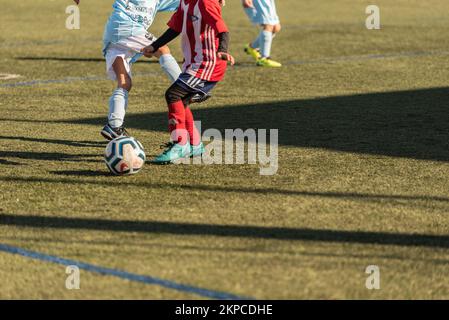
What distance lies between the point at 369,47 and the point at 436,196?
1112cm

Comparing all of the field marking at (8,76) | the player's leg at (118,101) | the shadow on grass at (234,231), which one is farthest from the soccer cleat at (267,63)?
the shadow on grass at (234,231)

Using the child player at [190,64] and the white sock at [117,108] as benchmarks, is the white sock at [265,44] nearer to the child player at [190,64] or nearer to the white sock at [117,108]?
the white sock at [117,108]

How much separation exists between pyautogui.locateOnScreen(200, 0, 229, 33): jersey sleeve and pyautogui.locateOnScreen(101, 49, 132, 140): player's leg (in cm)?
121

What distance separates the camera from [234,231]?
6844 mm

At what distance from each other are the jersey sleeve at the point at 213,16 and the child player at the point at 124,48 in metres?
0.95

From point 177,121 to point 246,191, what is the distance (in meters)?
1.41

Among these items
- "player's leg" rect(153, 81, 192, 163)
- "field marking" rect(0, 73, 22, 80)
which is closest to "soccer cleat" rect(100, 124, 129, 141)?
"player's leg" rect(153, 81, 192, 163)

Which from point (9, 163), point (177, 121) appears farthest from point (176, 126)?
point (9, 163)

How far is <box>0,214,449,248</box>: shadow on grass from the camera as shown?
666 cm

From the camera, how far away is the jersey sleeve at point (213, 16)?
889 centimetres

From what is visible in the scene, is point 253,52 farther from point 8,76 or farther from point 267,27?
point 8,76

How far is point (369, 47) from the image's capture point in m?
18.7

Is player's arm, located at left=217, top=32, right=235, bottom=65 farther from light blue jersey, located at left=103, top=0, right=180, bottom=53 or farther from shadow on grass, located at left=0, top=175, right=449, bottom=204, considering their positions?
light blue jersey, located at left=103, top=0, right=180, bottom=53

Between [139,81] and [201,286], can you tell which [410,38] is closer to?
[139,81]
